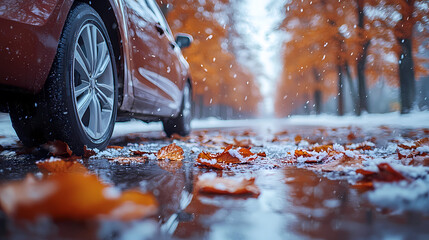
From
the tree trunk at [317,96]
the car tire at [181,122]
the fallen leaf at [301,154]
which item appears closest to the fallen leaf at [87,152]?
the fallen leaf at [301,154]

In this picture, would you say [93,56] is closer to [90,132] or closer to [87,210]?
[90,132]

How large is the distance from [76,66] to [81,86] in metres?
0.14

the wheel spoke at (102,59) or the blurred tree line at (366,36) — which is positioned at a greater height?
Answer: the blurred tree line at (366,36)

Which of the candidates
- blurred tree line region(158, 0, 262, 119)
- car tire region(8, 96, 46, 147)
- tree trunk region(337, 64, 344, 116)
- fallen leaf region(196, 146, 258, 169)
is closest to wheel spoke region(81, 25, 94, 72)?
car tire region(8, 96, 46, 147)

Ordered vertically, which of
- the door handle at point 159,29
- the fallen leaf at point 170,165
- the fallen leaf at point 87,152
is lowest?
the fallen leaf at point 170,165

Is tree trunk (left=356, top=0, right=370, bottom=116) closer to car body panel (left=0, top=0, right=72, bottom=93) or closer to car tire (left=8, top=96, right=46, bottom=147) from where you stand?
car tire (left=8, top=96, right=46, bottom=147)

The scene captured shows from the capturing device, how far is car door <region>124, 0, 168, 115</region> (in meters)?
2.88

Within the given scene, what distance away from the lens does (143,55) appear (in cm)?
307

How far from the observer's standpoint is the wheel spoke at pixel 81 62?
228cm

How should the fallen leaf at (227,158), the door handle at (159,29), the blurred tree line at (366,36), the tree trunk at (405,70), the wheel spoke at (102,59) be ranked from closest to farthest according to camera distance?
1. the fallen leaf at (227,158)
2. the wheel spoke at (102,59)
3. the door handle at (159,29)
4. the blurred tree line at (366,36)
5. the tree trunk at (405,70)

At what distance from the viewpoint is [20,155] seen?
2629mm

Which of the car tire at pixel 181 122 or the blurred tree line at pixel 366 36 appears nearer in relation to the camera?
the car tire at pixel 181 122

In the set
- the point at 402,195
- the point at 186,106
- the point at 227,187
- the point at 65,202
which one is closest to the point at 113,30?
the point at 227,187

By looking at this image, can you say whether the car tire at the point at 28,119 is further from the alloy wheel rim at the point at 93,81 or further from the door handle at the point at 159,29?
the door handle at the point at 159,29
